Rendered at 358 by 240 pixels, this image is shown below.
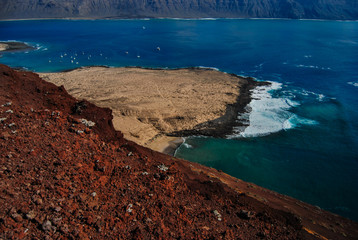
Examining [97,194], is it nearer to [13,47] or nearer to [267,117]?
[267,117]

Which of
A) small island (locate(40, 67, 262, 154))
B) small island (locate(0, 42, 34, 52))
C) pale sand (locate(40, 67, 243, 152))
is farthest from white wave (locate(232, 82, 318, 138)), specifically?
small island (locate(0, 42, 34, 52))

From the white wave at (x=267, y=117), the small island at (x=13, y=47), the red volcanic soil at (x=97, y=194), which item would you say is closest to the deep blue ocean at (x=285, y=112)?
the white wave at (x=267, y=117)

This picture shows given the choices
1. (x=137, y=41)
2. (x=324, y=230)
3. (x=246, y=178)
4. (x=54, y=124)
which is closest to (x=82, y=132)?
(x=54, y=124)

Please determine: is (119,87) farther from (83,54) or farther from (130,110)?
(83,54)

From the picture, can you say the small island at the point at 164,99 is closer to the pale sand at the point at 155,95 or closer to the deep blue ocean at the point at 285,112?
the pale sand at the point at 155,95

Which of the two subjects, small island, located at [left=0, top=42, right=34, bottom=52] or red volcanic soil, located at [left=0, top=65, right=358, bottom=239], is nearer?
red volcanic soil, located at [left=0, top=65, right=358, bottom=239]

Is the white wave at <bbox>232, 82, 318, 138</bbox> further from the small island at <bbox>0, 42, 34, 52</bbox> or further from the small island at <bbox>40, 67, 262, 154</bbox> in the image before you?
the small island at <bbox>0, 42, 34, 52</bbox>

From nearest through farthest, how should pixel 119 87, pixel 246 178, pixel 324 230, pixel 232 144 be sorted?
pixel 324 230, pixel 246 178, pixel 232 144, pixel 119 87
